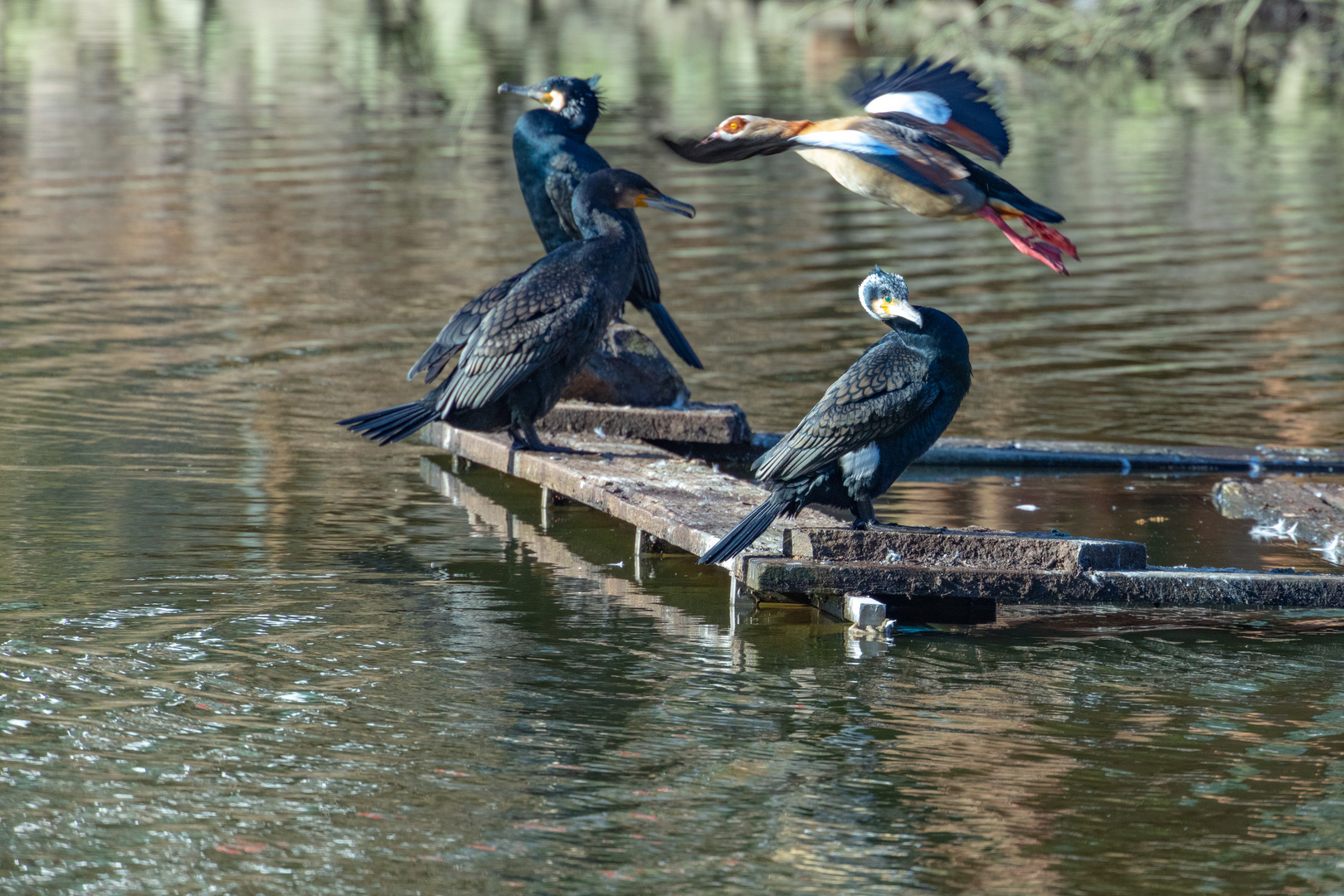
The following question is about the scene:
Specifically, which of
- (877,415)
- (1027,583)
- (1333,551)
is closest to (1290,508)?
(1333,551)

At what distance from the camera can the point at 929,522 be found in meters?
6.73

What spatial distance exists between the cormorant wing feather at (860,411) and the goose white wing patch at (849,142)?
139cm

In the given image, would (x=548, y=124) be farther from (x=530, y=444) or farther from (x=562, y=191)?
(x=530, y=444)

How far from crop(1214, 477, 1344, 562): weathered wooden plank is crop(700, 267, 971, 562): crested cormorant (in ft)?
6.38

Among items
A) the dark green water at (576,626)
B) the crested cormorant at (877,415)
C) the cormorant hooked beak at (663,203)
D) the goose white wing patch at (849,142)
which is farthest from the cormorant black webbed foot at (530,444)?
the goose white wing patch at (849,142)

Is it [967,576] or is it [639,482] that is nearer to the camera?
[967,576]

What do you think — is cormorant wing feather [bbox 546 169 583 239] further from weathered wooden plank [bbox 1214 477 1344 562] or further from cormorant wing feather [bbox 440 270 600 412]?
weathered wooden plank [bbox 1214 477 1344 562]

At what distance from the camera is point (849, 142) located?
3859 millimetres

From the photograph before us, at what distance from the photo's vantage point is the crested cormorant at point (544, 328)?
21.5 ft

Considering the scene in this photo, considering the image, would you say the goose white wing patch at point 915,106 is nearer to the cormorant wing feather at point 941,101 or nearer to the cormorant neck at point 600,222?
the cormorant wing feather at point 941,101

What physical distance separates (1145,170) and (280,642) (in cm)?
1611

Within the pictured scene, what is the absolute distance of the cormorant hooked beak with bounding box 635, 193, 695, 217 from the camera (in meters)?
6.54

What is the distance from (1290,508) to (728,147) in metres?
3.85

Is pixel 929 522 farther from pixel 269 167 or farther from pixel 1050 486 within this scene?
pixel 269 167
